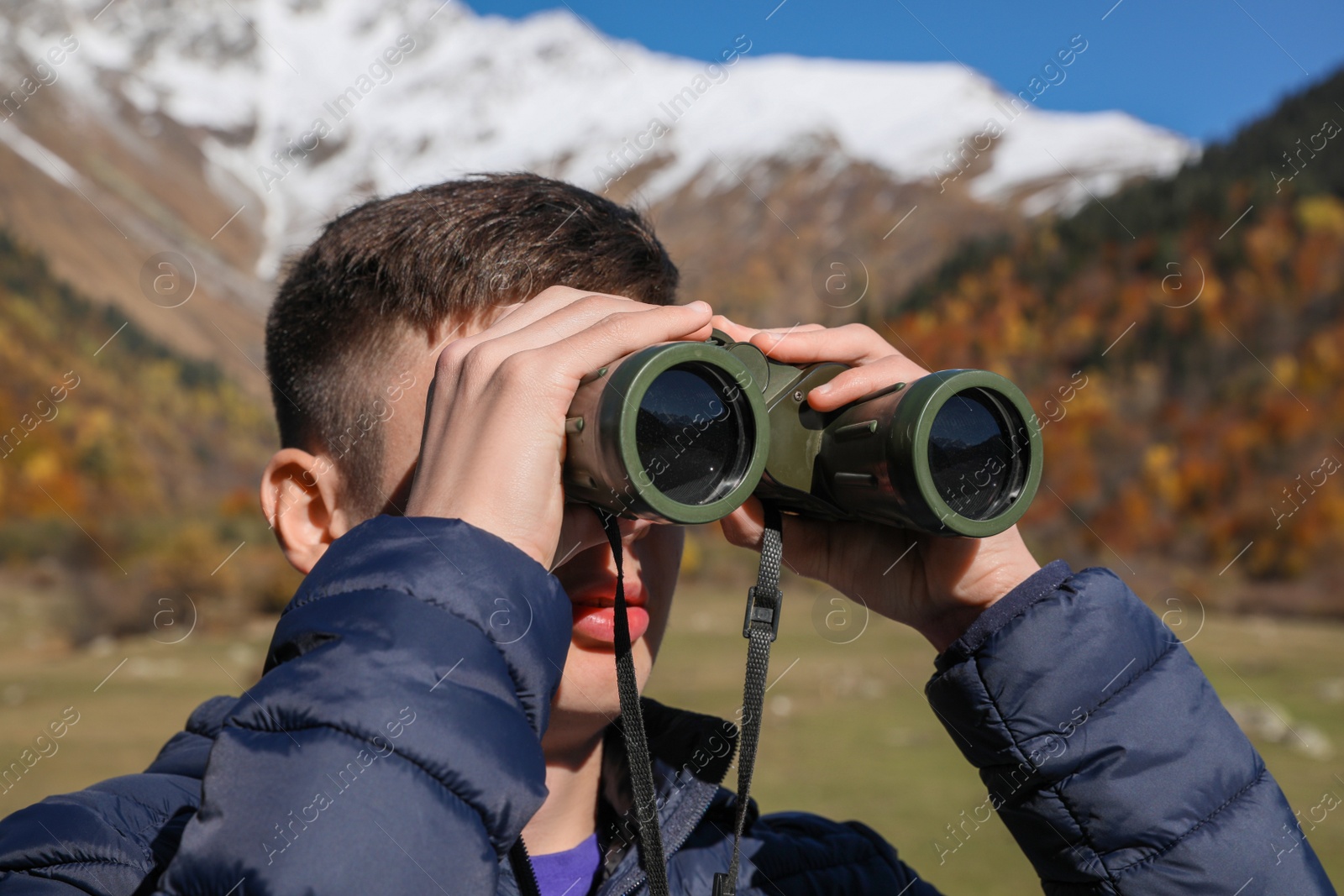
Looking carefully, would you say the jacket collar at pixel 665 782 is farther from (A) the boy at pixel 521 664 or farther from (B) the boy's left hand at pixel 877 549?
(B) the boy's left hand at pixel 877 549

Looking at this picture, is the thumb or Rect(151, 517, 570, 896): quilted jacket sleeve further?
the thumb

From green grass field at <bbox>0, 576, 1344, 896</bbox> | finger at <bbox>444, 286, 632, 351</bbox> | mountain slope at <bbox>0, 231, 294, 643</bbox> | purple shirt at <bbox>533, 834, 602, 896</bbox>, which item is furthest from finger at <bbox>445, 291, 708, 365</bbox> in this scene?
mountain slope at <bbox>0, 231, 294, 643</bbox>

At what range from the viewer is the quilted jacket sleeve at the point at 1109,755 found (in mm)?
988

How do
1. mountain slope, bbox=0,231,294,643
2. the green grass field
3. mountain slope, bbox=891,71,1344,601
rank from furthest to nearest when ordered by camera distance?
1. mountain slope, bbox=891,71,1344,601
2. mountain slope, bbox=0,231,294,643
3. the green grass field

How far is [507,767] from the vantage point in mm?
733

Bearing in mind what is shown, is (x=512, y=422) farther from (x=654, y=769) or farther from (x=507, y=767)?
(x=654, y=769)

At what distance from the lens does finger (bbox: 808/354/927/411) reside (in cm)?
109

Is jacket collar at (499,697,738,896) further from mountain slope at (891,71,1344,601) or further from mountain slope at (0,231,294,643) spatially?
mountain slope at (891,71,1344,601)

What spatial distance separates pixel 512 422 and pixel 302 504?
1.60ft

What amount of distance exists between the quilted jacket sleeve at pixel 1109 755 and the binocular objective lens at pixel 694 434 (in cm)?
38

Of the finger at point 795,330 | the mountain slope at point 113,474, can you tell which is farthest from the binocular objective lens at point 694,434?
the mountain slope at point 113,474

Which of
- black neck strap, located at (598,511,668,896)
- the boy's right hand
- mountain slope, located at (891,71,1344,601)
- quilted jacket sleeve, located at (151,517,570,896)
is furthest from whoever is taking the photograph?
mountain slope, located at (891,71,1344,601)
